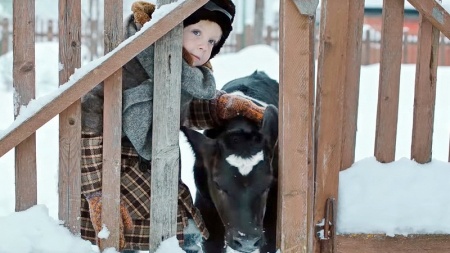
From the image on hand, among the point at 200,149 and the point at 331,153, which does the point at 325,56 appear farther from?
the point at 200,149

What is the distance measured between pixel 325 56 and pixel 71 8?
1.33m

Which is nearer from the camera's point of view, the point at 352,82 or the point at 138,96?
the point at 138,96

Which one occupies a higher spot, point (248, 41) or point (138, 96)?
point (248, 41)

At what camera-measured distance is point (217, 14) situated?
4008mm

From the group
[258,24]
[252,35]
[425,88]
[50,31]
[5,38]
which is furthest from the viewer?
[258,24]

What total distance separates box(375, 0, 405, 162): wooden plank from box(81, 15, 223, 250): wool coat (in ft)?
3.08

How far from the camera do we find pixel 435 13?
12.4 feet

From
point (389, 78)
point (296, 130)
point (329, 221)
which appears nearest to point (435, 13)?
point (389, 78)

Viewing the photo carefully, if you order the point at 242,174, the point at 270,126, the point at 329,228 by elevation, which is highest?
the point at 270,126

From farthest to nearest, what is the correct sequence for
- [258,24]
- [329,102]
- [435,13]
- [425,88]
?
1. [258,24]
2. [425,88]
3. [435,13]
4. [329,102]

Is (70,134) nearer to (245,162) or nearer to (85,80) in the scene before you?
(85,80)

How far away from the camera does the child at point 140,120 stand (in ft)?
12.1

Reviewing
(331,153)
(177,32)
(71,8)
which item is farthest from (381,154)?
(71,8)

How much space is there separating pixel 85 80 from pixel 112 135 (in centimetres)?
33
